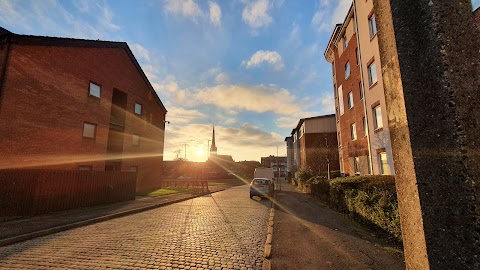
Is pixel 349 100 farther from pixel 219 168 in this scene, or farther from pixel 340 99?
pixel 219 168

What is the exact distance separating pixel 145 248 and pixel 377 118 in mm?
15486

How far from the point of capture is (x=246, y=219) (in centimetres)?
1156

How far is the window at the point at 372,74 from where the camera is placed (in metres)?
16.2

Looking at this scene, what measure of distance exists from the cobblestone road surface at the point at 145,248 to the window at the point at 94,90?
13.8 meters

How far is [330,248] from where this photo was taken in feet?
21.8

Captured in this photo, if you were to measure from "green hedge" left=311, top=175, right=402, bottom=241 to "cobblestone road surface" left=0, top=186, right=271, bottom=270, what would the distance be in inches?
144

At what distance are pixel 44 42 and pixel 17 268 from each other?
1637 cm

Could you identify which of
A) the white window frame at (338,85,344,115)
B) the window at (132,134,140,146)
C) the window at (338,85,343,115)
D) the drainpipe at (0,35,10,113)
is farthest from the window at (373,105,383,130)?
the drainpipe at (0,35,10,113)

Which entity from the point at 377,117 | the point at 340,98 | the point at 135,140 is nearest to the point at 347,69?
the point at 340,98

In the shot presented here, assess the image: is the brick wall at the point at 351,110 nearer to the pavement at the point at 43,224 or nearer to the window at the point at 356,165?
the window at the point at 356,165

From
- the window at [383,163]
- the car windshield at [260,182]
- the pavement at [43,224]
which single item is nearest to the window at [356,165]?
the window at [383,163]

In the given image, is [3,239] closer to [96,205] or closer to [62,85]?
[96,205]

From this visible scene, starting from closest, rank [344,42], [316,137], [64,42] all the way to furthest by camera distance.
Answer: [64,42] < [344,42] < [316,137]

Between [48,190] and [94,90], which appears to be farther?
[94,90]
